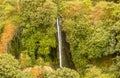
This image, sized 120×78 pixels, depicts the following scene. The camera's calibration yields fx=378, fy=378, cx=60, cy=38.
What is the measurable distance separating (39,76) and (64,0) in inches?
312

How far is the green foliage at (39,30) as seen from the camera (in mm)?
27594

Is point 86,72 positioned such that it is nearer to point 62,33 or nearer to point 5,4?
point 62,33

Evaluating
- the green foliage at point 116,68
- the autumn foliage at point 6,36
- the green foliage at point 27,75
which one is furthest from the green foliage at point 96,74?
the autumn foliage at point 6,36

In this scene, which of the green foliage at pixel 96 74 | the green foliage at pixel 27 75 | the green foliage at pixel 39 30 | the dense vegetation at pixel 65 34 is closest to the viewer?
the green foliage at pixel 27 75

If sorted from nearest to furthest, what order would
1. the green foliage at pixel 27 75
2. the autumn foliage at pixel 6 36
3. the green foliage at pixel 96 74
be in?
the green foliage at pixel 27 75 < the green foliage at pixel 96 74 < the autumn foliage at pixel 6 36

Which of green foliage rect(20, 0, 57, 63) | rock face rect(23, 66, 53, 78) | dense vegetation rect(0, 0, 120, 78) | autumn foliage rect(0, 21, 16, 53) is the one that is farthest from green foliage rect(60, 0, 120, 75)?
autumn foliage rect(0, 21, 16, 53)

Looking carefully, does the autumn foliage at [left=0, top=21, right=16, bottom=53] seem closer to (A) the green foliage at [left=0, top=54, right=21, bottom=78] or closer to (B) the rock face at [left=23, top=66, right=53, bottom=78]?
(A) the green foliage at [left=0, top=54, right=21, bottom=78]

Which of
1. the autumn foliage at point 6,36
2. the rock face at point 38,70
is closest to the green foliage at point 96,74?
the rock face at point 38,70

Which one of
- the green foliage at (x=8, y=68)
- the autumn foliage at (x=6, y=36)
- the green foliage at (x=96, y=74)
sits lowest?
the green foliage at (x=96, y=74)

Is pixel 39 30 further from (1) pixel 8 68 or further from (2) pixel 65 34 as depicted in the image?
(1) pixel 8 68

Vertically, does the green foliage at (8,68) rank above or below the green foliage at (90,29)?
below

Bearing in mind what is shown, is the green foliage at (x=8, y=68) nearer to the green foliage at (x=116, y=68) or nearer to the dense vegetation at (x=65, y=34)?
the dense vegetation at (x=65, y=34)

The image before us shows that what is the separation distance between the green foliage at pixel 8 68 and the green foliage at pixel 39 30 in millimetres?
3221

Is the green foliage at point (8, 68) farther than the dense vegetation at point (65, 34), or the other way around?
the dense vegetation at point (65, 34)
